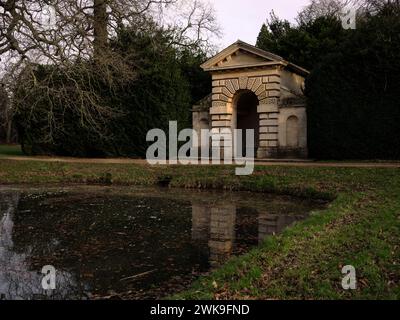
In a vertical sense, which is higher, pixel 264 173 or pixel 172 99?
pixel 172 99

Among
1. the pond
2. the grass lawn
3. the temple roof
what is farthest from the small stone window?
the pond

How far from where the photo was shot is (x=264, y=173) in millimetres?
16438

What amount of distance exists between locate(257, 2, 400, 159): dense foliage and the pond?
7774 mm

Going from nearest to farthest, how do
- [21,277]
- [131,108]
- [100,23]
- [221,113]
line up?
1. [21,277]
2. [100,23]
3. [221,113]
4. [131,108]

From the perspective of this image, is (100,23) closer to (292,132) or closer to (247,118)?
(247,118)

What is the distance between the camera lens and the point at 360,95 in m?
19.9

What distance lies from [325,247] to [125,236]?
3.94 m

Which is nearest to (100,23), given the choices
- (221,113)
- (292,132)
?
(221,113)

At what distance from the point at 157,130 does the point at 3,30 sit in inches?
361

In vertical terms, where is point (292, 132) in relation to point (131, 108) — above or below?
below

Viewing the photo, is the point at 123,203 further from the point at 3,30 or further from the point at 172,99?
the point at 172,99

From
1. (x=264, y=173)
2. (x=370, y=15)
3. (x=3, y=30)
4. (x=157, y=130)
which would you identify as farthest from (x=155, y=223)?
(x=370, y=15)

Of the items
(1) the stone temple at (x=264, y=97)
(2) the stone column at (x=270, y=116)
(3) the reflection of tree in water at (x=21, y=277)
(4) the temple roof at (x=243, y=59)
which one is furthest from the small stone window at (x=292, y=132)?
(3) the reflection of tree in water at (x=21, y=277)

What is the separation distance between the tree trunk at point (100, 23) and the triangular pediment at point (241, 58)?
5.73 m
